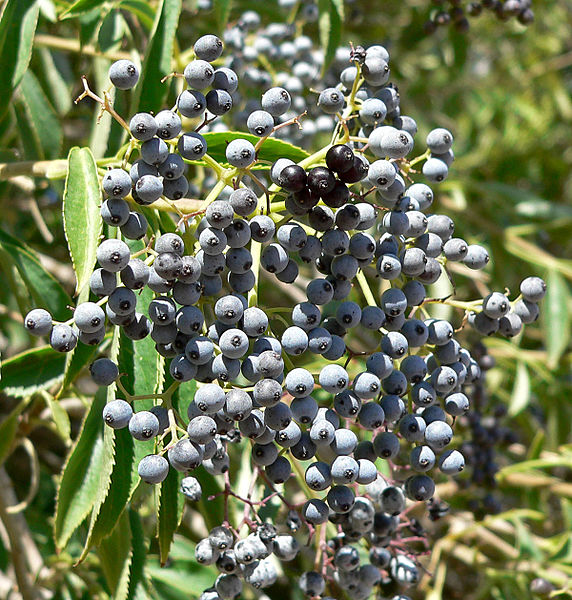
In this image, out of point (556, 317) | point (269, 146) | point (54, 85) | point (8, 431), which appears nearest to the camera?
point (269, 146)

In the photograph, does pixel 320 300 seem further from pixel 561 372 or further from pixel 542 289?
pixel 561 372

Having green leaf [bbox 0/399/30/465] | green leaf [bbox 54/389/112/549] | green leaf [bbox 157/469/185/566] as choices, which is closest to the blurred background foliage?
green leaf [bbox 0/399/30/465]

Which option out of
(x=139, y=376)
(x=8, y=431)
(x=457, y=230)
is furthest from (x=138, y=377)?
(x=457, y=230)

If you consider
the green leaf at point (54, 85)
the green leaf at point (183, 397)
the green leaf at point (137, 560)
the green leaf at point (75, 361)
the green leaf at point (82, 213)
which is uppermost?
the green leaf at point (54, 85)

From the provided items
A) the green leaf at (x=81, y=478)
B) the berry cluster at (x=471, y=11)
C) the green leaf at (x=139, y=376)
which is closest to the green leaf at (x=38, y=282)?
the green leaf at (x=81, y=478)

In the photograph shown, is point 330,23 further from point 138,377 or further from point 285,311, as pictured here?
point 138,377

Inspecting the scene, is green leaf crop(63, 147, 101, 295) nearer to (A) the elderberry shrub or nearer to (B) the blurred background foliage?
(A) the elderberry shrub

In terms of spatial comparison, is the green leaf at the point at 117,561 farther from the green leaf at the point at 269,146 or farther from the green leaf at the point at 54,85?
the green leaf at the point at 54,85
